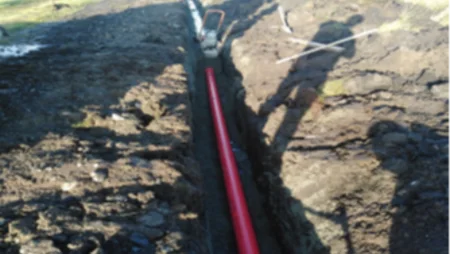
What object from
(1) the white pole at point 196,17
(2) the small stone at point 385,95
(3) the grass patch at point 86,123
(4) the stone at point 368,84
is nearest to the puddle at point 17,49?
(3) the grass patch at point 86,123

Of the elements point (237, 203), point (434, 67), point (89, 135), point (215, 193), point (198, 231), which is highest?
point (434, 67)

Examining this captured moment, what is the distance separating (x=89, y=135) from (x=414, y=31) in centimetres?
778

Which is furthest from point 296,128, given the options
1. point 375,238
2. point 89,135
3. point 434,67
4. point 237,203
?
point 89,135

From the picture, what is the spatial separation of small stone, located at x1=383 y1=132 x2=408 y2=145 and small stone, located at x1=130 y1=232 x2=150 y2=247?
12.3ft

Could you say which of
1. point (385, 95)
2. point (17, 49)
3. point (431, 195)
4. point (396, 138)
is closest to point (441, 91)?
point (385, 95)

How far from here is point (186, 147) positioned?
555cm

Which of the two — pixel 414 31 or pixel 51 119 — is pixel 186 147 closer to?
pixel 51 119

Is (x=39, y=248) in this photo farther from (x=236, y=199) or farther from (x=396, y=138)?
(x=396, y=138)

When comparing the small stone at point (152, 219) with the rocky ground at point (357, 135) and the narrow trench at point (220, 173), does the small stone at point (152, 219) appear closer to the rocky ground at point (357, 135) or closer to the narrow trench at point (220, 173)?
the narrow trench at point (220, 173)

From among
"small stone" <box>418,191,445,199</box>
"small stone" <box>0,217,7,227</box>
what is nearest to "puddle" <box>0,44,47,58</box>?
"small stone" <box>0,217,7,227</box>

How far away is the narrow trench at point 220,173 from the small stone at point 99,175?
67.4 inches

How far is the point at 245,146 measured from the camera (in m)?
7.30

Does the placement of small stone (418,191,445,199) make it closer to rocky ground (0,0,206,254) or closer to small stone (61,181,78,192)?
rocky ground (0,0,206,254)

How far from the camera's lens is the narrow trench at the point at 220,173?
530 centimetres
